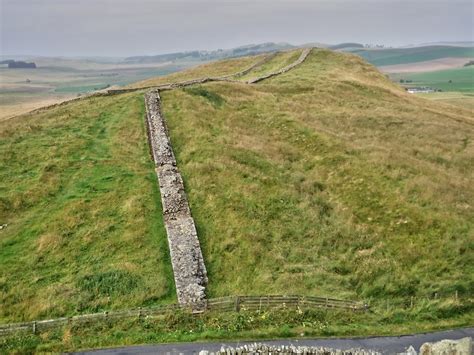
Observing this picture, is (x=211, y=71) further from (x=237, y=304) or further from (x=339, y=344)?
(x=339, y=344)

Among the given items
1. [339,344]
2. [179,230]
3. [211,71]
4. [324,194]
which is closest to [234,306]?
[339,344]

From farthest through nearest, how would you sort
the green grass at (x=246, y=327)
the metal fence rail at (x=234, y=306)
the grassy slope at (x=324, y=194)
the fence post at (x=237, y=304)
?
the grassy slope at (x=324, y=194), the fence post at (x=237, y=304), the metal fence rail at (x=234, y=306), the green grass at (x=246, y=327)

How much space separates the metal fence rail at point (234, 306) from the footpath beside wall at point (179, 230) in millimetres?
1028

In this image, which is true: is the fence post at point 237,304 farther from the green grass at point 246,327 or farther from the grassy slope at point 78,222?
the grassy slope at point 78,222

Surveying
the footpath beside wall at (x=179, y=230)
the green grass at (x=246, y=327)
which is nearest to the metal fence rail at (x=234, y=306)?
the green grass at (x=246, y=327)

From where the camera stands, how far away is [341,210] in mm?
Answer: 33062

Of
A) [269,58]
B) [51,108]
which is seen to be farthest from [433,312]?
[269,58]

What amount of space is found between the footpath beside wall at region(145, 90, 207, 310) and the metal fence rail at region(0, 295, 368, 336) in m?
1.03

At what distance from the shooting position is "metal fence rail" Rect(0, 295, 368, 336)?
2161 centimetres

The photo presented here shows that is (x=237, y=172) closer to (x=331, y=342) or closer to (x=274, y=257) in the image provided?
(x=274, y=257)

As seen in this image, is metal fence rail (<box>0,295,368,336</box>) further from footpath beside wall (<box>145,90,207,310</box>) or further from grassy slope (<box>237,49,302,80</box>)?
grassy slope (<box>237,49,302,80</box>)

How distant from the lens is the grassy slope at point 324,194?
2648cm

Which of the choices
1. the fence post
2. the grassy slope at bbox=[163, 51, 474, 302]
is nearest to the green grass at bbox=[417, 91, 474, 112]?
the grassy slope at bbox=[163, 51, 474, 302]

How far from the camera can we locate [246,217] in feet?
105
